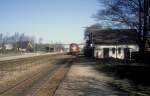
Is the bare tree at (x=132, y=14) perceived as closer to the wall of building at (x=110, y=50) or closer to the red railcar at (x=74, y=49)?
the wall of building at (x=110, y=50)

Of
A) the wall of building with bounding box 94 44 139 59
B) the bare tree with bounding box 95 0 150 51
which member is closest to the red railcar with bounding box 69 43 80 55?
the wall of building with bounding box 94 44 139 59

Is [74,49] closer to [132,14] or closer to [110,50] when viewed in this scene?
[110,50]

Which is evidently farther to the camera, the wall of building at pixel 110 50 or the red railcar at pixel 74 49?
the red railcar at pixel 74 49

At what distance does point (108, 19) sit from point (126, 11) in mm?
2407

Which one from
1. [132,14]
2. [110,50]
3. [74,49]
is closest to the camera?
[132,14]

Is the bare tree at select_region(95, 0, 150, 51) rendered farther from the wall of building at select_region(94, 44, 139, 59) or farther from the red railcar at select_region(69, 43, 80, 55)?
the red railcar at select_region(69, 43, 80, 55)

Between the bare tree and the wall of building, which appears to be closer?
the bare tree

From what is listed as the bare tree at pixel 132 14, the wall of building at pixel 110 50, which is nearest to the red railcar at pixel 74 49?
the wall of building at pixel 110 50

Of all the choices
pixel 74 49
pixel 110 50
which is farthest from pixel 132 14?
pixel 74 49

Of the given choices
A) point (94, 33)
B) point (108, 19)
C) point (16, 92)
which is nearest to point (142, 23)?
point (108, 19)

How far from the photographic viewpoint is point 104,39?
216 ft

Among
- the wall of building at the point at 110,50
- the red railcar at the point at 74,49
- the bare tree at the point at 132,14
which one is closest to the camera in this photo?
the bare tree at the point at 132,14

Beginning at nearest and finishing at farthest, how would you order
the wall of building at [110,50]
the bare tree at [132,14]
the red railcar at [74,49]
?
the bare tree at [132,14] < the wall of building at [110,50] < the red railcar at [74,49]

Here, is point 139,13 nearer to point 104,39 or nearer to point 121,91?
point 121,91
